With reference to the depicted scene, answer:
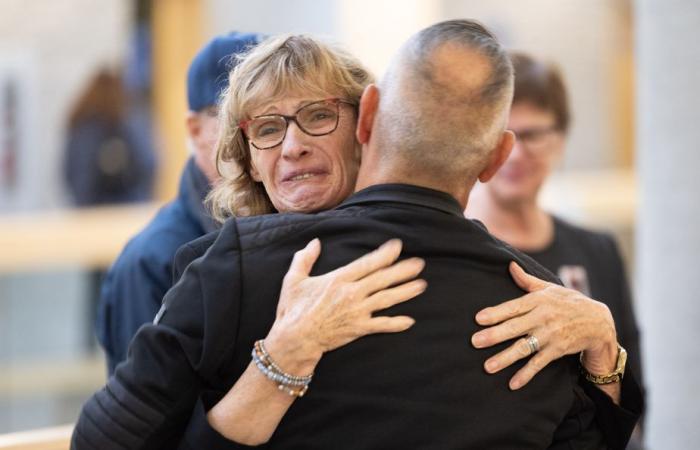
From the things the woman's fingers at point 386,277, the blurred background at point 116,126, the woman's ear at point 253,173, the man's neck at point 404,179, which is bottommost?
the blurred background at point 116,126

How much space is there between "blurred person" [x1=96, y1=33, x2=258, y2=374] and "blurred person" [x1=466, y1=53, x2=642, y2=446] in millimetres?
1104

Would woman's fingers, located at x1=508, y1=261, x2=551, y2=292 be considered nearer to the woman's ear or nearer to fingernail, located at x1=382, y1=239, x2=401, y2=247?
fingernail, located at x1=382, y1=239, x2=401, y2=247

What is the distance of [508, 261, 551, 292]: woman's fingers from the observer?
2092 mm

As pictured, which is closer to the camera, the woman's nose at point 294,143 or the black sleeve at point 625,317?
the woman's nose at point 294,143

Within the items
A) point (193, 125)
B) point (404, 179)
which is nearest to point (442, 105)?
point (404, 179)

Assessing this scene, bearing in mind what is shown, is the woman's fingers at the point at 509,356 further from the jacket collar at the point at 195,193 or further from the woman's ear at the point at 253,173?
the jacket collar at the point at 195,193

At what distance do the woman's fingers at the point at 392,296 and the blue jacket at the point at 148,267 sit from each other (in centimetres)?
95

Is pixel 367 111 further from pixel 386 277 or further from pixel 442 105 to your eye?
pixel 386 277

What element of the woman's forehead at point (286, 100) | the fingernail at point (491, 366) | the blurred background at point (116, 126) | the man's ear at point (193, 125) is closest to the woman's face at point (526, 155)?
the man's ear at point (193, 125)

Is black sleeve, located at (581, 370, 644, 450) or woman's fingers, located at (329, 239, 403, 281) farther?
black sleeve, located at (581, 370, 644, 450)

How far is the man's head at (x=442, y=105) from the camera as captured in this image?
1.99 m

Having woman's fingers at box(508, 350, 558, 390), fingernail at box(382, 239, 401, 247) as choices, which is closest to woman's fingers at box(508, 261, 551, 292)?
woman's fingers at box(508, 350, 558, 390)

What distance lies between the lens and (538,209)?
12.7ft

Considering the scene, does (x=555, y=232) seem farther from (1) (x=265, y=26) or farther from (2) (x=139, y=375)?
(1) (x=265, y=26)
